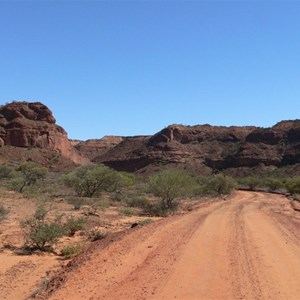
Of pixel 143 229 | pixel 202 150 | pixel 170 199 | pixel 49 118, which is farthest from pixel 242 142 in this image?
pixel 143 229

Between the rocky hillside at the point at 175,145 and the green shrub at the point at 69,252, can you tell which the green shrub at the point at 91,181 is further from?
the rocky hillside at the point at 175,145

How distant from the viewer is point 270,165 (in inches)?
4985

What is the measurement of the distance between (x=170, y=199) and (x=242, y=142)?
387ft

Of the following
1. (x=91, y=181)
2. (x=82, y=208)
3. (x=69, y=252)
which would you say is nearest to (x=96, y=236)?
(x=69, y=252)

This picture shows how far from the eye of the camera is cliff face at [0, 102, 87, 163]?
112 metres

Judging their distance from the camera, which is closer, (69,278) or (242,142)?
(69,278)

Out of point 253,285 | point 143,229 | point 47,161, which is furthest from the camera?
point 47,161

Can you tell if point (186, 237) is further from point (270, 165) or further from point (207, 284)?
point (270, 165)

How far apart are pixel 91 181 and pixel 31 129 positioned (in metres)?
76.0

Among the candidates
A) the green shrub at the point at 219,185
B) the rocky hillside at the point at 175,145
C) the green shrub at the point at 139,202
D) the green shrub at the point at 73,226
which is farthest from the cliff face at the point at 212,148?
the green shrub at the point at 73,226

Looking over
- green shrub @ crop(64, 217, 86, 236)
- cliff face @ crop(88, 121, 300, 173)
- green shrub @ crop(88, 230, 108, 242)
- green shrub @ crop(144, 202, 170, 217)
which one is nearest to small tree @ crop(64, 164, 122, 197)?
green shrub @ crop(144, 202, 170, 217)

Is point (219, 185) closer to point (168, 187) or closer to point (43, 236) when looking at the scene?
point (168, 187)

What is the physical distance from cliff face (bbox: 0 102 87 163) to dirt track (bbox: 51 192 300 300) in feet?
332

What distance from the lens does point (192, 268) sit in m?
10.2
